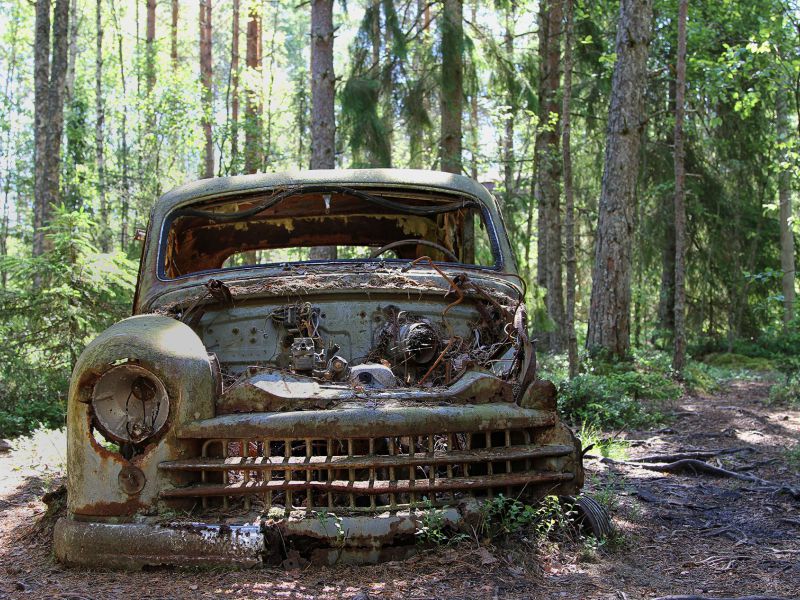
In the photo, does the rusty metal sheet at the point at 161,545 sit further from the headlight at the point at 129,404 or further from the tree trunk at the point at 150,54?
the tree trunk at the point at 150,54

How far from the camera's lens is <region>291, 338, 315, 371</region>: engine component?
13.1 feet

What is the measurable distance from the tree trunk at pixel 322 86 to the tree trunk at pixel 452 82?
7.49ft

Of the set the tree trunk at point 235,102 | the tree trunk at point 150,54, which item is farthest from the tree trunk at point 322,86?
the tree trunk at point 150,54

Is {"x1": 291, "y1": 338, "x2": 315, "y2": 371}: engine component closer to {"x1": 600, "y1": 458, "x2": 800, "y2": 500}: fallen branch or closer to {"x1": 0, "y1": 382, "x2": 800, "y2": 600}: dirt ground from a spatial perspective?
{"x1": 0, "y1": 382, "x2": 800, "y2": 600}: dirt ground

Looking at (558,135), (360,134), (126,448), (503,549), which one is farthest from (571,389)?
(558,135)

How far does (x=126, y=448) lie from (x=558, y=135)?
14839mm

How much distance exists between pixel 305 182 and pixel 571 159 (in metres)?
10.2

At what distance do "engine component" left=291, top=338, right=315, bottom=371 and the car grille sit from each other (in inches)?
26.4

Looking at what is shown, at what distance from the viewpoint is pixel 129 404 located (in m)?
3.25

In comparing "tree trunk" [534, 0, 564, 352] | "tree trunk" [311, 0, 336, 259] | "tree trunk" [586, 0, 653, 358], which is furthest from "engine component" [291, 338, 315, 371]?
"tree trunk" [534, 0, 564, 352]

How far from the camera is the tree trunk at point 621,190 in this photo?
397 inches

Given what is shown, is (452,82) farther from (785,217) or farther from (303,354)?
(303,354)

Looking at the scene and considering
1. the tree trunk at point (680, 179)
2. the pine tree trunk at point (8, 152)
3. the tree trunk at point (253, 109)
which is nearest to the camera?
the tree trunk at point (680, 179)

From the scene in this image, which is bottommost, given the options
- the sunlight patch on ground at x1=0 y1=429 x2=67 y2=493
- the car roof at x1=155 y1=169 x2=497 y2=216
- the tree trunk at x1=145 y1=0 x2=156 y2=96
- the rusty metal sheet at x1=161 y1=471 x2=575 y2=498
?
the sunlight patch on ground at x1=0 y1=429 x2=67 y2=493
